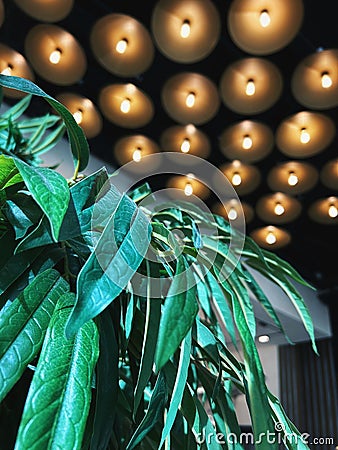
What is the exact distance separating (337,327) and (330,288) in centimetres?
40

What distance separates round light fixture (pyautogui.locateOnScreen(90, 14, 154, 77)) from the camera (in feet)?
6.14

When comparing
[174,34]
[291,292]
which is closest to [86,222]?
[291,292]

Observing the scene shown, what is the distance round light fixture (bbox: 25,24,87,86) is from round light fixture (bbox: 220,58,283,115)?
27.5 inches

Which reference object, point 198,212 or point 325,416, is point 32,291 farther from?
point 325,416

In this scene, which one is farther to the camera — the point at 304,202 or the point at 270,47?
the point at 304,202

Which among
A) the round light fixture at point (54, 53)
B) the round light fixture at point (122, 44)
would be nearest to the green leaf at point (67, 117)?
the round light fixture at point (122, 44)

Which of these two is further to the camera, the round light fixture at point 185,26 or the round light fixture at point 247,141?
the round light fixture at point 247,141

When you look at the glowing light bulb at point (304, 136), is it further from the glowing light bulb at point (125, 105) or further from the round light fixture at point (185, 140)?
the glowing light bulb at point (125, 105)

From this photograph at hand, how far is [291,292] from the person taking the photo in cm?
41

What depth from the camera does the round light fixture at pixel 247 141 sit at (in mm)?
2525

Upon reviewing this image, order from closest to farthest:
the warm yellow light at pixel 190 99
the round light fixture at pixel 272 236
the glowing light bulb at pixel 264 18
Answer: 1. the glowing light bulb at pixel 264 18
2. the warm yellow light at pixel 190 99
3. the round light fixture at pixel 272 236

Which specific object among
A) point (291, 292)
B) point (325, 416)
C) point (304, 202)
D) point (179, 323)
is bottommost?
point (179, 323)

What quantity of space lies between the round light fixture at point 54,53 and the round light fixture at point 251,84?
27.5 inches

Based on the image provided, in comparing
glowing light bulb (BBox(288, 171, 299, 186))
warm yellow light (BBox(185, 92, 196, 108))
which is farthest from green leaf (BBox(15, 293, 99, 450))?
glowing light bulb (BBox(288, 171, 299, 186))
